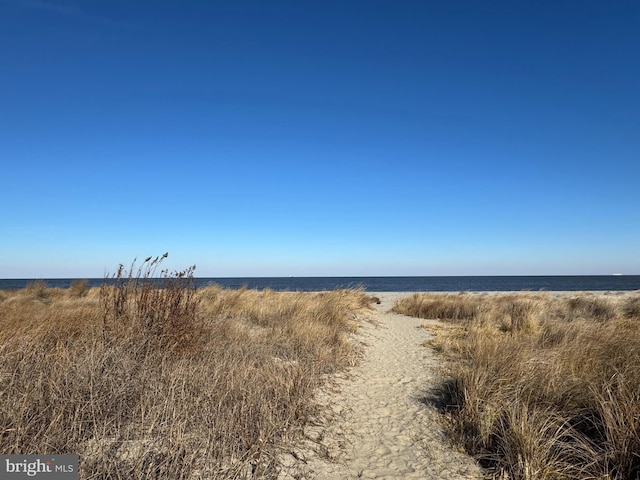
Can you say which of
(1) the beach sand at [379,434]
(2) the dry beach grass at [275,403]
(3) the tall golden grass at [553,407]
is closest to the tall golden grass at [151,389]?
(2) the dry beach grass at [275,403]

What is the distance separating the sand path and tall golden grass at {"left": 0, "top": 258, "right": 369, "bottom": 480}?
31 centimetres

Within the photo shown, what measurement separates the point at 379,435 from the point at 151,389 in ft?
A: 9.04

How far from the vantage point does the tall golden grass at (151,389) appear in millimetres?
2876

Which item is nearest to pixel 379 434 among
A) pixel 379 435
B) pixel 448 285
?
pixel 379 435

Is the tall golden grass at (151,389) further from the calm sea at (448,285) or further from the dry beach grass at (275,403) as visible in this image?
the calm sea at (448,285)

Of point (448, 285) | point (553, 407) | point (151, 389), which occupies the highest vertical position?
point (151, 389)

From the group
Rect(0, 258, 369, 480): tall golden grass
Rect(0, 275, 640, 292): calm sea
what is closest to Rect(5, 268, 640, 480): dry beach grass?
Rect(0, 258, 369, 480): tall golden grass

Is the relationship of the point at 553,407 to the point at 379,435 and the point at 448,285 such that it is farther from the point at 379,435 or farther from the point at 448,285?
the point at 448,285

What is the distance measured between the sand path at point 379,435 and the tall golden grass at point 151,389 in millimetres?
312

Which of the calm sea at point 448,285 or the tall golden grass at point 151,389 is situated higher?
the tall golden grass at point 151,389

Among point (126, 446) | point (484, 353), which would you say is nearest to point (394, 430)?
point (484, 353)

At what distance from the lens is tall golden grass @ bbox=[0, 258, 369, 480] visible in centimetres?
288

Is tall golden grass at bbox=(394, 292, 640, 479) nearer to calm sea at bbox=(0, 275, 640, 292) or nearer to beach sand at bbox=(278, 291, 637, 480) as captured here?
beach sand at bbox=(278, 291, 637, 480)

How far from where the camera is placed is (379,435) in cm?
459
